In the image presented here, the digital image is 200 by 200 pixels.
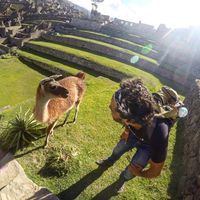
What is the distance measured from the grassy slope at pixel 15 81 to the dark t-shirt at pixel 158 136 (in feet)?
44.8

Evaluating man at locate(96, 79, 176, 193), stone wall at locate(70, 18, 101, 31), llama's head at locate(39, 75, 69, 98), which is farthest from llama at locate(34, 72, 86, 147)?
stone wall at locate(70, 18, 101, 31)

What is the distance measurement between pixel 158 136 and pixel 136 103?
65 cm

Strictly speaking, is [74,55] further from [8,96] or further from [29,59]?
[8,96]

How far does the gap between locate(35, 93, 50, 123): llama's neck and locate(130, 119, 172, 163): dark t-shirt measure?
244 cm

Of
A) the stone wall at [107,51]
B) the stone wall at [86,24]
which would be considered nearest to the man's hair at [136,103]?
the stone wall at [107,51]

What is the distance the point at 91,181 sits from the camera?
5.88m

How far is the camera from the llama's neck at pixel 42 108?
5.84 metres

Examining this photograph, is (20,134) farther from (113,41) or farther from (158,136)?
(113,41)

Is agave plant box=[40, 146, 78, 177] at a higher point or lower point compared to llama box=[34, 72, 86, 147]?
lower

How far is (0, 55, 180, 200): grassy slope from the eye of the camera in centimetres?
574

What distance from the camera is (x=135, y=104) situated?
3889 millimetres

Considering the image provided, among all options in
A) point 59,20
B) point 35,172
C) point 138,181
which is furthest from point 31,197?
point 59,20

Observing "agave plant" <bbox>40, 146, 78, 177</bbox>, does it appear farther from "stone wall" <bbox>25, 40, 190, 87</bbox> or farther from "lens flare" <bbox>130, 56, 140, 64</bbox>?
"lens flare" <bbox>130, 56, 140, 64</bbox>

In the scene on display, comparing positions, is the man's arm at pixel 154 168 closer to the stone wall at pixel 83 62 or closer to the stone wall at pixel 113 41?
the stone wall at pixel 83 62
